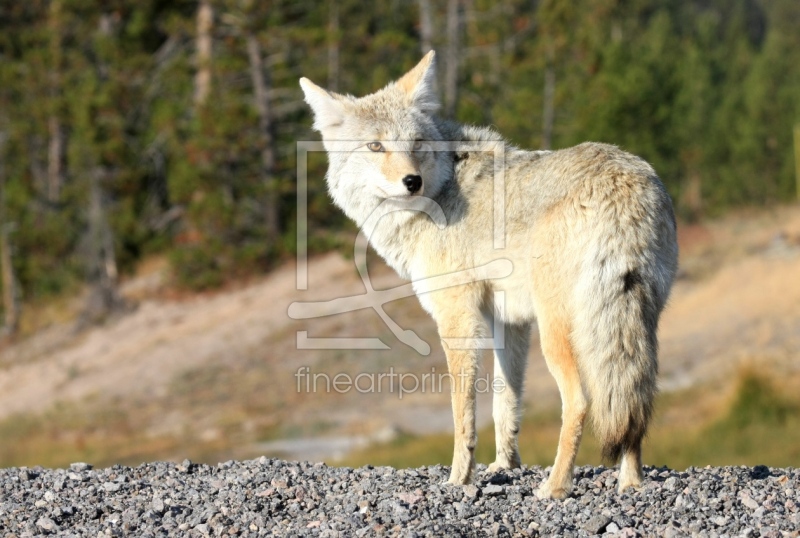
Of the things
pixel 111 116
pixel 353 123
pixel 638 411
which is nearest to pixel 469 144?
pixel 353 123

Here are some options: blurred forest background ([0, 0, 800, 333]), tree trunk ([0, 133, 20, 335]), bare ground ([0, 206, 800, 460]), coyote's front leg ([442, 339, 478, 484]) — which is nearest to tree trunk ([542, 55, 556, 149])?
blurred forest background ([0, 0, 800, 333])

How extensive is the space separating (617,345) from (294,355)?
22166 millimetres

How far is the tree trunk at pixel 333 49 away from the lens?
30.9m

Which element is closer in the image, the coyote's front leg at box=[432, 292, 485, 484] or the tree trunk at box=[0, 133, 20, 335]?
the coyote's front leg at box=[432, 292, 485, 484]

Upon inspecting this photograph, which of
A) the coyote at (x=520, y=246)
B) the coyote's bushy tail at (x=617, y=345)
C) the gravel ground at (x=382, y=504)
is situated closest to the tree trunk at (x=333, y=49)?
the coyote at (x=520, y=246)

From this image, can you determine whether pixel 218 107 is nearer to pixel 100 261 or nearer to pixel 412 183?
pixel 100 261

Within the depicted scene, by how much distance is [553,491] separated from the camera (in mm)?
7113

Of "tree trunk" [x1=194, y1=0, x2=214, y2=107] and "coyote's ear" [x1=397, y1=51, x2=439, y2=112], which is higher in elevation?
"tree trunk" [x1=194, y1=0, x2=214, y2=107]

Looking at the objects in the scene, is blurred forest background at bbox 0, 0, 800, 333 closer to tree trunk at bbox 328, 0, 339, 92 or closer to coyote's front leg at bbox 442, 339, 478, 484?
tree trunk at bbox 328, 0, 339, 92

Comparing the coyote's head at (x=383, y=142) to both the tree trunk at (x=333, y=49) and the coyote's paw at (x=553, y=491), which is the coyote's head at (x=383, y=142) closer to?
the coyote's paw at (x=553, y=491)

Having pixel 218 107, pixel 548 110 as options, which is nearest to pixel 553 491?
pixel 548 110

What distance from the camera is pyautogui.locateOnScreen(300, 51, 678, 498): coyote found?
6922mm

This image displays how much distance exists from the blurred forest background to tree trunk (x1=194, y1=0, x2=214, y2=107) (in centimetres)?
8

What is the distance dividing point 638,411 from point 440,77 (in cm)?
2638
